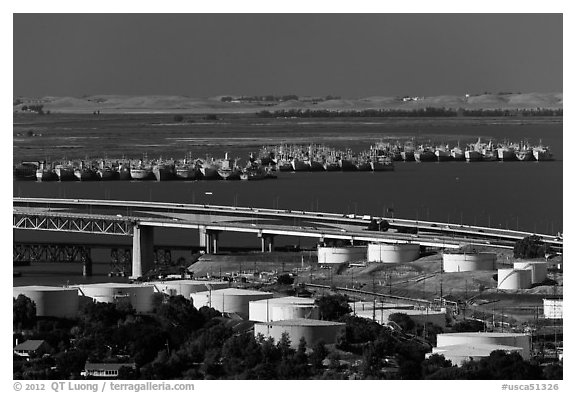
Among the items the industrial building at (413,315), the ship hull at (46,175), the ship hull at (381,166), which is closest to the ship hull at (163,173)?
the ship hull at (46,175)

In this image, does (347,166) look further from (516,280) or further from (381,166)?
(516,280)

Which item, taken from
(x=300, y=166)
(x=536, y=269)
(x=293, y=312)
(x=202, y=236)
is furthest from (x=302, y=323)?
Answer: (x=300, y=166)

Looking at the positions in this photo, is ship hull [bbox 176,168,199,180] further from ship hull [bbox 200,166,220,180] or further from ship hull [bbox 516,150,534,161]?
ship hull [bbox 516,150,534,161]

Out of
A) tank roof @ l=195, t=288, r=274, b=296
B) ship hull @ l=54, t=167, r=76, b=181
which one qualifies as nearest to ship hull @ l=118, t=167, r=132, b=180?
ship hull @ l=54, t=167, r=76, b=181

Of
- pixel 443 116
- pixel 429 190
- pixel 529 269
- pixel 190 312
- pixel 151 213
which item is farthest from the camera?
pixel 443 116

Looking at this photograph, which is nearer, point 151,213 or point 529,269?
point 529,269
